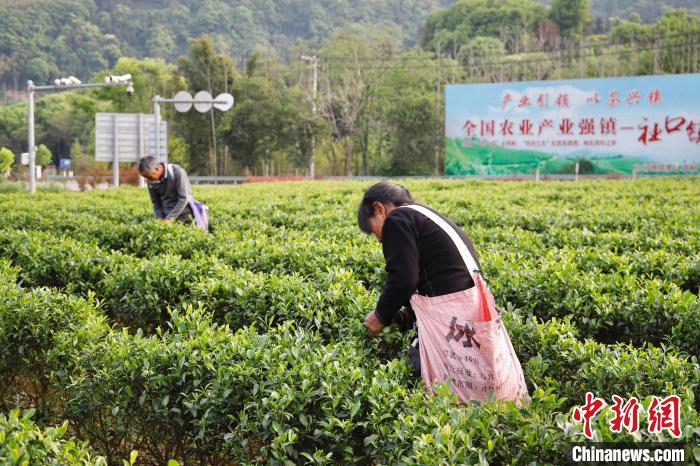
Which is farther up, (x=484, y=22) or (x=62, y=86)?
(x=484, y=22)

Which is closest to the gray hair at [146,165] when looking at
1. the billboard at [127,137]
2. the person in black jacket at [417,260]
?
the person in black jacket at [417,260]

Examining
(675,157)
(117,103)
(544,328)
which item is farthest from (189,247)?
(117,103)

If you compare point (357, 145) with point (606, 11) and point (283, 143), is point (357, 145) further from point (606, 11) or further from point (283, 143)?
point (606, 11)

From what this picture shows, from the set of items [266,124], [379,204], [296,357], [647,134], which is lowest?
[296,357]

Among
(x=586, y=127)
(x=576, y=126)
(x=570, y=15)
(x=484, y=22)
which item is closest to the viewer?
(x=586, y=127)

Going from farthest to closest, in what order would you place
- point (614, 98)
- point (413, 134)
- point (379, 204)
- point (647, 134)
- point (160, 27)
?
1. point (160, 27)
2. point (413, 134)
3. point (614, 98)
4. point (647, 134)
5. point (379, 204)

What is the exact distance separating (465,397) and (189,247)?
13.9 feet

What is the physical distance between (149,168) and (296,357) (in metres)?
4.97

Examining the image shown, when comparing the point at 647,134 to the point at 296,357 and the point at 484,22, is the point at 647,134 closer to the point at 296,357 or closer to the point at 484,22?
the point at 296,357

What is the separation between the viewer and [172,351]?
349 centimetres
